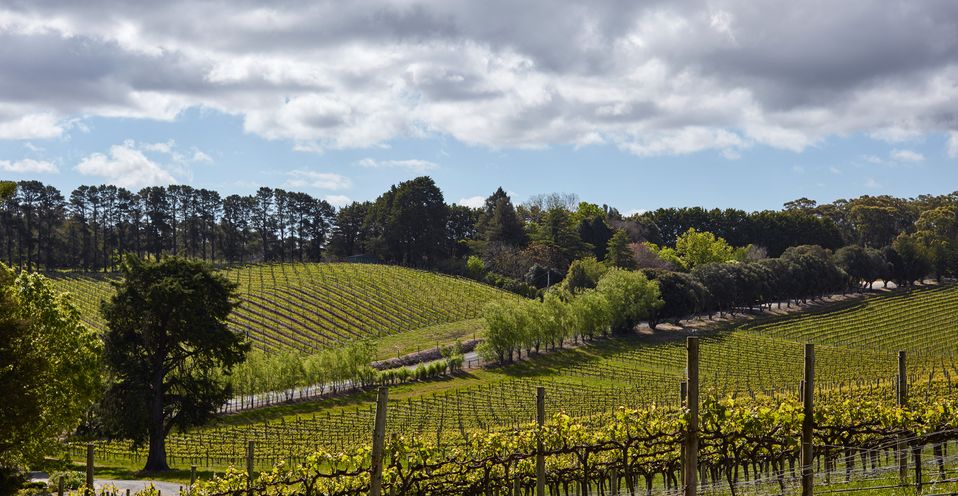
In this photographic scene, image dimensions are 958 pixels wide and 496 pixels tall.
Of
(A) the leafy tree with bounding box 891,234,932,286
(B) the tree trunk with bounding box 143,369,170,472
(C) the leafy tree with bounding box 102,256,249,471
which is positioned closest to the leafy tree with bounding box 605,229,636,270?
(A) the leafy tree with bounding box 891,234,932,286

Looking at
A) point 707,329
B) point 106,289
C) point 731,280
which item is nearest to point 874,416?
point 707,329

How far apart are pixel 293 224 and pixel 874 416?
404 feet

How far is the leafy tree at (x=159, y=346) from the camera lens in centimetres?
3341

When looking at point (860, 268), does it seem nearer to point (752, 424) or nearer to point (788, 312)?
point (788, 312)

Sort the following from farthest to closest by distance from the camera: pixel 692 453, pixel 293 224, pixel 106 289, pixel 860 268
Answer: pixel 293 224
pixel 860 268
pixel 106 289
pixel 692 453

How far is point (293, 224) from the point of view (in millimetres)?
133750

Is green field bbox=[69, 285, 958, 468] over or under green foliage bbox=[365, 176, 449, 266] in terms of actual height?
under

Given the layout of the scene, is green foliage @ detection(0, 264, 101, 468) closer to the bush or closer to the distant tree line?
the bush

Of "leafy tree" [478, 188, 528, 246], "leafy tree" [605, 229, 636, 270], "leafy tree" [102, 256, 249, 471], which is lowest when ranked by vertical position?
"leafy tree" [102, 256, 249, 471]

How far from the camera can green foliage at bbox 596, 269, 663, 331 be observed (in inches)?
3317

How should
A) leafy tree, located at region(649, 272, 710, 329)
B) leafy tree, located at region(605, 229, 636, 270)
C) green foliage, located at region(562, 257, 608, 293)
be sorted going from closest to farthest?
leafy tree, located at region(649, 272, 710, 329) → green foliage, located at region(562, 257, 608, 293) → leafy tree, located at region(605, 229, 636, 270)

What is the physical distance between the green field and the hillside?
20.2 m

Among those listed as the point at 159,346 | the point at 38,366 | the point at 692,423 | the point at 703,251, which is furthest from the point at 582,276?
the point at 692,423

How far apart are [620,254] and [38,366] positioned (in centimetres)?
9771
